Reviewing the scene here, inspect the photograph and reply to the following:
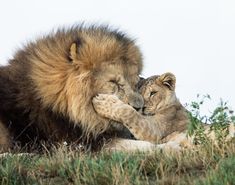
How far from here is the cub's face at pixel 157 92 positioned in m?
7.56

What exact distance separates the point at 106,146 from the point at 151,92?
1218 mm

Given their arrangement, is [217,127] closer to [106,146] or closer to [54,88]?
[106,146]

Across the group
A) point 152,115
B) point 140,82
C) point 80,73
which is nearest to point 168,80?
point 140,82

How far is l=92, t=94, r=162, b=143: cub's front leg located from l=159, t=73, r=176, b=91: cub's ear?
0.80 m

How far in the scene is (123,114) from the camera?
6801 mm

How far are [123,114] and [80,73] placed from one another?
583 millimetres

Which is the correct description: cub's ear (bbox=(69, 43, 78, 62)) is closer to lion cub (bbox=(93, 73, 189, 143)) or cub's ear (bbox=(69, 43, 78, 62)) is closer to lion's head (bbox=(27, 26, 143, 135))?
lion's head (bbox=(27, 26, 143, 135))

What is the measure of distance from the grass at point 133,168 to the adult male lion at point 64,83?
1322 mm

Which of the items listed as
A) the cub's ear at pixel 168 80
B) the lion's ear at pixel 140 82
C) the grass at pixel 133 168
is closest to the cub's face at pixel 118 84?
the lion's ear at pixel 140 82

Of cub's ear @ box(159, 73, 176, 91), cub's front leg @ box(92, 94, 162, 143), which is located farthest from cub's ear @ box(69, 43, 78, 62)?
cub's ear @ box(159, 73, 176, 91)

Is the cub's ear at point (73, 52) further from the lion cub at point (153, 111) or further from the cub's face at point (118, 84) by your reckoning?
the lion cub at point (153, 111)

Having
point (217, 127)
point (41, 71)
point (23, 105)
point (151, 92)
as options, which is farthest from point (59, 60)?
point (217, 127)

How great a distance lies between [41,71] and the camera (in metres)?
6.82

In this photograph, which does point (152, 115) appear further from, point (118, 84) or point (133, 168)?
point (133, 168)
